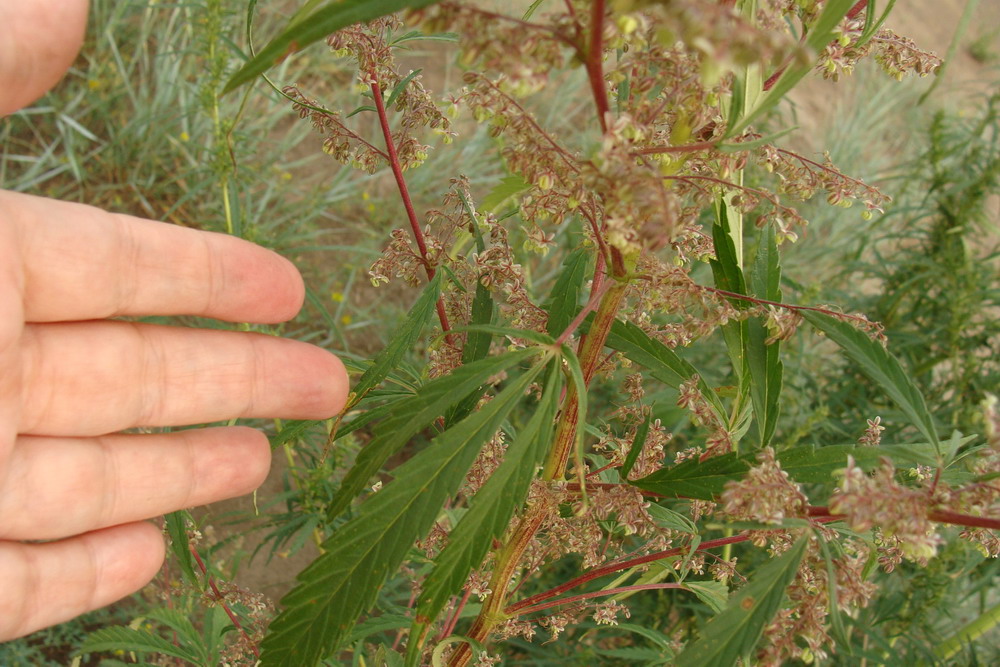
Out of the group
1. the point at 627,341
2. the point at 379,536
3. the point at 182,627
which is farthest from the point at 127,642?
the point at 627,341

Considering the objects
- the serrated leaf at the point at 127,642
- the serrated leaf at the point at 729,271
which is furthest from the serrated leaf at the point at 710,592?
the serrated leaf at the point at 127,642

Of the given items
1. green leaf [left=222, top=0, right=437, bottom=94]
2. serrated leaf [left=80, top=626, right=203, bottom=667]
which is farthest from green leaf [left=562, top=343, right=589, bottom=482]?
serrated leaf [left=80, top=626, right=203, bottom=667]

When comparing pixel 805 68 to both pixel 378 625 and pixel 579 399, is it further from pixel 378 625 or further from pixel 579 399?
pixel 378 625

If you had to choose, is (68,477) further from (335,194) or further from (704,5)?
(335,194)

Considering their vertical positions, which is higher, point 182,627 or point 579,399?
point 579,399

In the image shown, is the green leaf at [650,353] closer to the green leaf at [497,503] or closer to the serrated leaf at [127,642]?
the green leaf at [497,503]

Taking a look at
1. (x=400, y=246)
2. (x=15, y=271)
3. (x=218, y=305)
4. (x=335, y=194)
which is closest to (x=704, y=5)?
(x=400, y=246)
